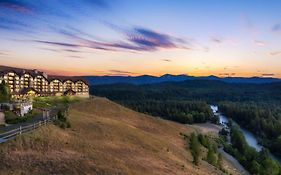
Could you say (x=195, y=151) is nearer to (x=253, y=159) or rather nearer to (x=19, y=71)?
(x=253, y=159)

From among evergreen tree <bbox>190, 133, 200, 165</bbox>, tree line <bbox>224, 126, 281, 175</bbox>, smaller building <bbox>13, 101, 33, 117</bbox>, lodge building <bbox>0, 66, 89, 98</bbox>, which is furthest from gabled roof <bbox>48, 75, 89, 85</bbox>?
evergreen tree <bbox>190, 133, 200, 165</bbox>

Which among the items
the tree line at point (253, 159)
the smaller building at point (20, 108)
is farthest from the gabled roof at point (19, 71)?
the tree line at point (253, 159)

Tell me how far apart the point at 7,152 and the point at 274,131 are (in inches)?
5355

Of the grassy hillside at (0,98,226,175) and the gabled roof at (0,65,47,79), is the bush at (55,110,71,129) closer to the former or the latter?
the grassy hillside at (0,98,226,175)

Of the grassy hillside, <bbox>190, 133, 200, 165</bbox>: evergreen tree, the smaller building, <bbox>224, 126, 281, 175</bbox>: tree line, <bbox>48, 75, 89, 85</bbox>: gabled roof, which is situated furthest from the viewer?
<bbox>48, 75, 89, 85</bbox>: gabled roof

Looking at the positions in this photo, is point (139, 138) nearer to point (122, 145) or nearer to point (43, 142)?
point (122, 145)

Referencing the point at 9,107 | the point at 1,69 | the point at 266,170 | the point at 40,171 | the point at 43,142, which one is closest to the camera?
the point at 40,171

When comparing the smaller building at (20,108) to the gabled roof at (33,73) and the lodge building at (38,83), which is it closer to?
the lodge building at (38,83)

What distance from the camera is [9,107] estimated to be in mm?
61656

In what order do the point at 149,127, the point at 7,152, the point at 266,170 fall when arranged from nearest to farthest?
the point at 7,152
the point at 266,170
the point at 149,127

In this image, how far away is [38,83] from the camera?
127250 millimetres

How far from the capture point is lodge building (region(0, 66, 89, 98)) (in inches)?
4432

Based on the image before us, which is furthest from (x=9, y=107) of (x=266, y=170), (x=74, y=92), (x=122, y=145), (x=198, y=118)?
(x=198, y=118)

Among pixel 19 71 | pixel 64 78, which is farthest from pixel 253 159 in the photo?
pixel 64 78
